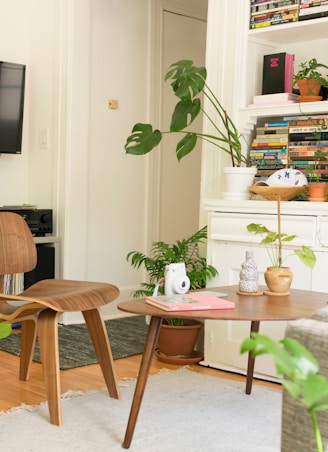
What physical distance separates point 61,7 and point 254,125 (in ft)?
5.64

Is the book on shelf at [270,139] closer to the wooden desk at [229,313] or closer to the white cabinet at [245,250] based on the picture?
the white cabinet at [245,250]

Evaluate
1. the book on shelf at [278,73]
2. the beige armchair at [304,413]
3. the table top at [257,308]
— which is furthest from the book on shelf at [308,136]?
the beige armchair at [304,413]

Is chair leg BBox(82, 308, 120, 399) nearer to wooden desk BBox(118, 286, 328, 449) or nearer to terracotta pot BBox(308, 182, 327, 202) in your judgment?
wooden desk BBox(118, 286, 328, 449)

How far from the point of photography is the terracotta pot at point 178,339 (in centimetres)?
358

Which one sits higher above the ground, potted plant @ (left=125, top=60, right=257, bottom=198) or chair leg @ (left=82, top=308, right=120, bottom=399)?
potted plant @ (left=125, top=60, right=257, bottom=198)

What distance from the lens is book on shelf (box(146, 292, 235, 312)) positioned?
231 cm

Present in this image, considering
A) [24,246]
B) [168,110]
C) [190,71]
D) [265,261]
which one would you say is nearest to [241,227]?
[265,261]

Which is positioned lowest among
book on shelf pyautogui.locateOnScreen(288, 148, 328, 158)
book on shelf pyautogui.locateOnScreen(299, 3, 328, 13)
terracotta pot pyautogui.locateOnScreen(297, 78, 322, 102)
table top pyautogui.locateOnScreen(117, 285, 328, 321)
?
table top pyautogui.locateOnScreen(117, 285, 328, 321)

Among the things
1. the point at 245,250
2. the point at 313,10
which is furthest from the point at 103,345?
the point at 313,10

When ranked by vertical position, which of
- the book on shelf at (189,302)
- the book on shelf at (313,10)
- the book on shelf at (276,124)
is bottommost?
the book on shelf at (189,302)

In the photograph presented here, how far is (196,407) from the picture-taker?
284 cm

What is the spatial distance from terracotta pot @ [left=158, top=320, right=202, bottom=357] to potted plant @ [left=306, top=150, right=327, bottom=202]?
940 millimetres

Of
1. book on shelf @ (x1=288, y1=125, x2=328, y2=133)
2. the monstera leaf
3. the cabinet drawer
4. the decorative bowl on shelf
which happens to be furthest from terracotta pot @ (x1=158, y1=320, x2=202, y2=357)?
book on shelf @ (x1=288, y1=125, x2=328, y2=133)

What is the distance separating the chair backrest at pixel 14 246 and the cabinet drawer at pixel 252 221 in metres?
0.90
